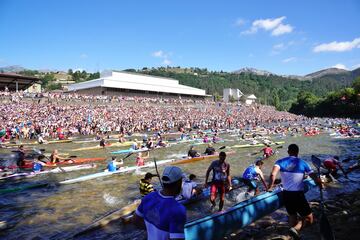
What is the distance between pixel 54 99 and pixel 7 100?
6.22m

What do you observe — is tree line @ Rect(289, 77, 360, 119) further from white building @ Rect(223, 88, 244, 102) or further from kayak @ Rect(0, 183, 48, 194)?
kayak @ Rect(0, 183, 48, 194)

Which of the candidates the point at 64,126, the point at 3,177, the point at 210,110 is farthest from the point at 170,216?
the point at 210,110

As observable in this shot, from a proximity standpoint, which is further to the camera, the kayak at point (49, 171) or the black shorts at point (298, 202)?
the kayak at point (49, 171)

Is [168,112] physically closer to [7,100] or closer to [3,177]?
[7,100]

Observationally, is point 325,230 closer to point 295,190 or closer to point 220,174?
point 295,190

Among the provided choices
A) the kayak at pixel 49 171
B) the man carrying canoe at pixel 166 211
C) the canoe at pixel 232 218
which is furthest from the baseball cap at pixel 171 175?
the kayak at pixel 49 171

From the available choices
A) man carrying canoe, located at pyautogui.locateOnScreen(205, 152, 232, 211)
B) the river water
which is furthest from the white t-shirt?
man carrying canoe, located at pyautogui.locateOnScreen(205, 152, 232, 211)

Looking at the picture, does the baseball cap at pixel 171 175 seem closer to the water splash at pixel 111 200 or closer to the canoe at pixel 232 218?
the canoe at pixel 232 218

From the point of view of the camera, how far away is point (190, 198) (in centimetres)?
1049

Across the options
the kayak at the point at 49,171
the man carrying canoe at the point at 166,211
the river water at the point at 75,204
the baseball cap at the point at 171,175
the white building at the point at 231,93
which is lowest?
the river water at the point at 75,204

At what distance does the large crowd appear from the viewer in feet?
110

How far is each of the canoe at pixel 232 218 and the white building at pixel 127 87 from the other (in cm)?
5876

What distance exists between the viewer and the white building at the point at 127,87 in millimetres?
64938

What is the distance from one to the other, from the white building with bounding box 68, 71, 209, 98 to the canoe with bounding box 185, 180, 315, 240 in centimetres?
5876
